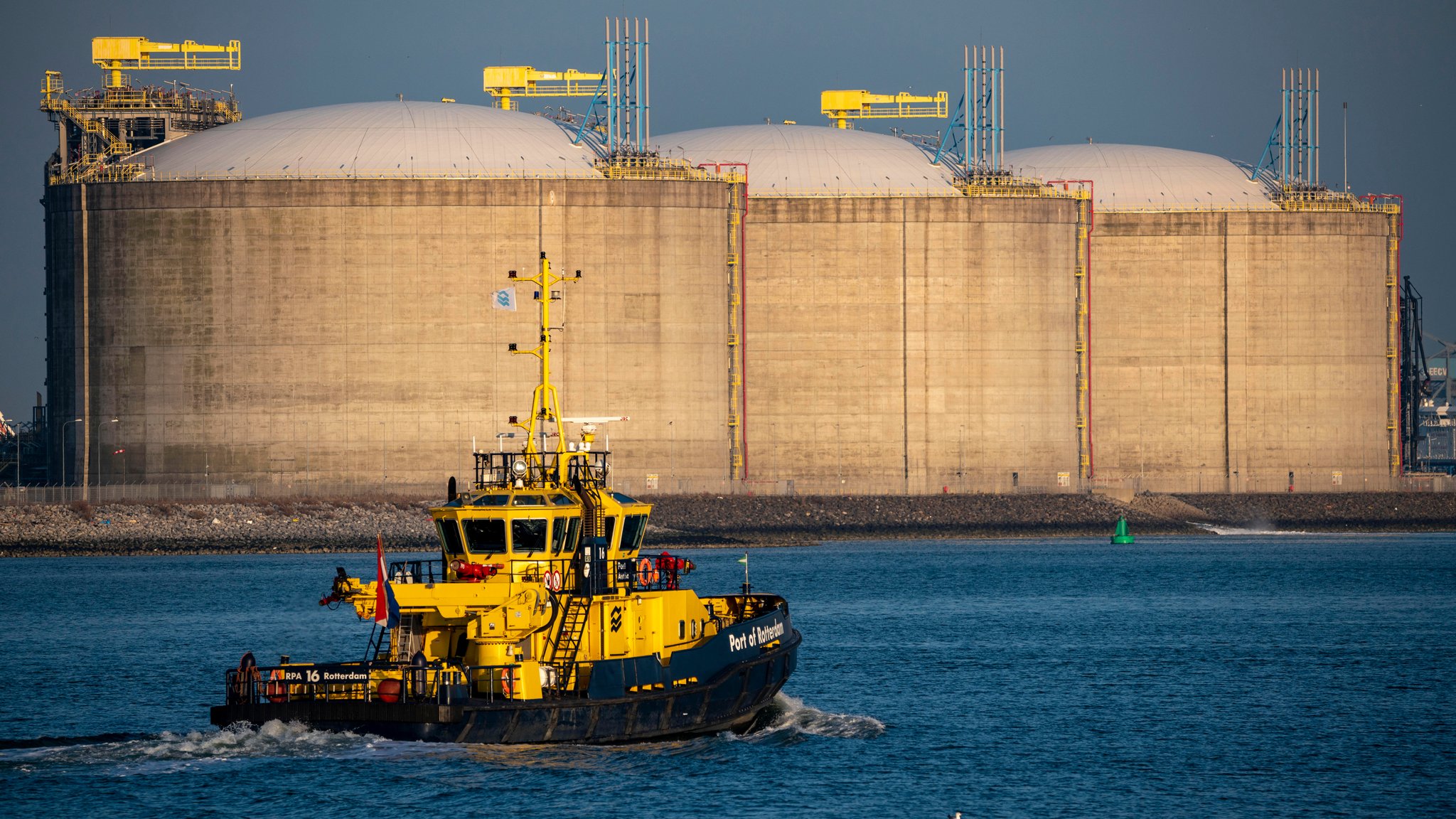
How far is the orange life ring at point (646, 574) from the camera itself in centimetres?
3578

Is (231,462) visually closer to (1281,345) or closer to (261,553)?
(261,553)

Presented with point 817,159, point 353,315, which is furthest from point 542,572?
point 817,159

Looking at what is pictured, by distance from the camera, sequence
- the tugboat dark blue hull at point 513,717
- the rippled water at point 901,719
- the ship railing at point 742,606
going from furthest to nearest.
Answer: the ship railing at point 742,606 → the tugboat dark blue hull at point 513,717 → the rippled water at point 901,719

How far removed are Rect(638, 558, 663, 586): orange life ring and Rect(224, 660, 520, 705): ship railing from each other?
408 centimetres

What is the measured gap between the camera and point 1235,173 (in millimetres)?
130375

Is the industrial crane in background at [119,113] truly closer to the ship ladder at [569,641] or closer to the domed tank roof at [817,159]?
the domed tank roof at [817,159]

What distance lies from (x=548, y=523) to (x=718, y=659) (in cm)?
437

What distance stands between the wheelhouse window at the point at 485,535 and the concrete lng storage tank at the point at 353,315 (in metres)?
74.1

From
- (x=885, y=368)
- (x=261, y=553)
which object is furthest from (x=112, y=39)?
(x=885, y=368)

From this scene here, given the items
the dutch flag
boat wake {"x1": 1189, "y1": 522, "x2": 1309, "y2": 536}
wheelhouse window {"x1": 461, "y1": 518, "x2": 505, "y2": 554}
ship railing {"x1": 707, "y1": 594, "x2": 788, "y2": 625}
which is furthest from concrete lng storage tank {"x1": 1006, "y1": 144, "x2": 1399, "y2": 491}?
the dutch flag

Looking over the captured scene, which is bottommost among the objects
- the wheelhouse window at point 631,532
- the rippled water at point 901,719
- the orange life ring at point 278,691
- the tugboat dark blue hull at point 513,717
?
the rippled water at point 901,719

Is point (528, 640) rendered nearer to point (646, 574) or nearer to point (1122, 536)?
point (646, 574)

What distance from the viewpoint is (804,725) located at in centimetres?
3850

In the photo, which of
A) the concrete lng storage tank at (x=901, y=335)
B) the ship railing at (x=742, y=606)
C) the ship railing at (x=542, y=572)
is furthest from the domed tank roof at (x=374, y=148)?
the ship railing at (x=542, y=572)
